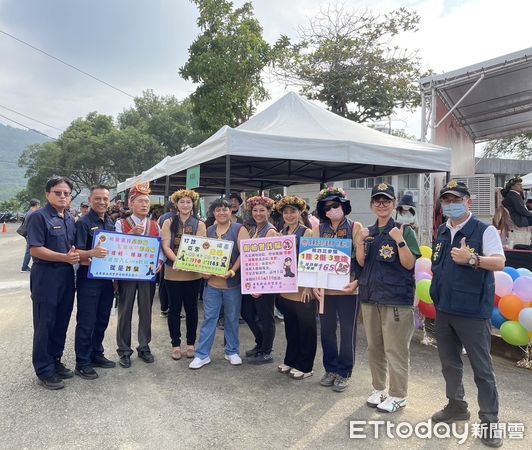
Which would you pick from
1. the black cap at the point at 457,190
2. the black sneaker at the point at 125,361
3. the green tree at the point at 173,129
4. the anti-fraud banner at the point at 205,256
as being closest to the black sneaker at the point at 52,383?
the black sneaker at the point at 125,361

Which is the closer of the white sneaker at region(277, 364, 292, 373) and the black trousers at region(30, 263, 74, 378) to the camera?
the black trousers at region(30, 263, 74, 378)

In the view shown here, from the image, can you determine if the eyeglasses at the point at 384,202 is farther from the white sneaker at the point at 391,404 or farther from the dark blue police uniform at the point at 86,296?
the dark blue police uniform at the point at 86,296

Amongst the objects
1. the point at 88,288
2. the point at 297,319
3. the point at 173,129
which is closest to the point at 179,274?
the point at 88,288

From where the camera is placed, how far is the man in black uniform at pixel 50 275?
12.0ft

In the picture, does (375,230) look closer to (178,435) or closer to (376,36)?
(178,435)

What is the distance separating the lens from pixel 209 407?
3420 millimetres

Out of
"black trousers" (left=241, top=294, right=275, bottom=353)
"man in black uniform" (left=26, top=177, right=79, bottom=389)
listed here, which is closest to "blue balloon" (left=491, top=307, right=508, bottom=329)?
"black trousers" (left=241, top=294, right=275, bottom=353)

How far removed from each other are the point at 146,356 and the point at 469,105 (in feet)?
39.6

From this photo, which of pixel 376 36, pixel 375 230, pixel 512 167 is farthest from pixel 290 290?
pixel 512 167

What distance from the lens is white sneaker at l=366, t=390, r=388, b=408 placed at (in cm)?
343

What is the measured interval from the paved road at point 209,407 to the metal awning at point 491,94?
22.4 ft

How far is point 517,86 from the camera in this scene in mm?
10383

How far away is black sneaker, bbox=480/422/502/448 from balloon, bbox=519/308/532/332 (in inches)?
61.2

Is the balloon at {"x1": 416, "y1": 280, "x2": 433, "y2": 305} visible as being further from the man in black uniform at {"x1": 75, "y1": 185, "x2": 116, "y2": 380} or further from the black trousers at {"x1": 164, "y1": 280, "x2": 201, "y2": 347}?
the man in black uniform at {"x1": 75, "y1": 185, "x2": 116, "y2": 380}
